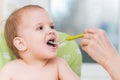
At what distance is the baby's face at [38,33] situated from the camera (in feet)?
3.93

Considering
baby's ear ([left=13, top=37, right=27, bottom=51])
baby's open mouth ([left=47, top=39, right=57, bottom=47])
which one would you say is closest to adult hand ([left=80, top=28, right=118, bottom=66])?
baby's open mouth ([left=47, top=39, right=57, bottom=47])

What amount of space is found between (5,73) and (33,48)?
0.15 meters

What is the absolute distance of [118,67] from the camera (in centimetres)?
106

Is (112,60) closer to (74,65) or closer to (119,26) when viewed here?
(74,65)

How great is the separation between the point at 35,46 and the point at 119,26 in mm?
1041

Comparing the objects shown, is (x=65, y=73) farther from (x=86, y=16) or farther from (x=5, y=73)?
(x=86, y=16)

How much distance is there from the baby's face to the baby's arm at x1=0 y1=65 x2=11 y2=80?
0.11m

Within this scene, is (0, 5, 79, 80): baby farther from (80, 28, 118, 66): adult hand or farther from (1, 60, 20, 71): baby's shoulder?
(80, 28, 118, 66): adult hand

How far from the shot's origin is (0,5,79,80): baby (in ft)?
3.98

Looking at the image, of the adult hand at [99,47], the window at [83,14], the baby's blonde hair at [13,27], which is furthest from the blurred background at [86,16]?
the adult hand at [99,47]

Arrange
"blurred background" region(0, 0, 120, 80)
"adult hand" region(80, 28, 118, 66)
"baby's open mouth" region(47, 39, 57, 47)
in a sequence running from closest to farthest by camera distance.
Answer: "adult hand" region(80, 28, 118, 66), "baby's open mouth" region(47, 39, 57, 47), "blurred background" region(0, 0, 120, 80)

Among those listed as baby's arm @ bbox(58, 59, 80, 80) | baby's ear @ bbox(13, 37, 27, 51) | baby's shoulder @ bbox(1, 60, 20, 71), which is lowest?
baby's arm @ bbox(58, 59, 80, 80)

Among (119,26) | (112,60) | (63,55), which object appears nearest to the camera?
(112,60)

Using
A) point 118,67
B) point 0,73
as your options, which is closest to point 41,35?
point 0,73
